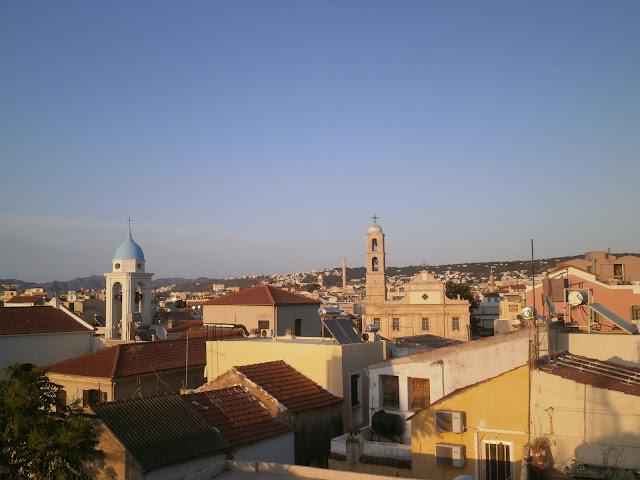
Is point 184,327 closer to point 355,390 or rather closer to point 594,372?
point 355,390

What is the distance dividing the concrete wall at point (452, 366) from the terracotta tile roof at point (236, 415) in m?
2.80

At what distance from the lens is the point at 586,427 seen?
9.83 metres

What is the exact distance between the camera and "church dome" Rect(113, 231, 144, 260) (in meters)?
38.7

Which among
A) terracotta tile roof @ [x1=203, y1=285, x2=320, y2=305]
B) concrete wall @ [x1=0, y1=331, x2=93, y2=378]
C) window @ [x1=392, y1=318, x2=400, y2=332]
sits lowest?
window @ [x1=392, y1=318, x2=400, y2=332]

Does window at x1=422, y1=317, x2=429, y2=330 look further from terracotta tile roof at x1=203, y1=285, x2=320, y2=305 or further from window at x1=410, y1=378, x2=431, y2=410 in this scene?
window at x1=410, y1=378, x2=431, y2=410

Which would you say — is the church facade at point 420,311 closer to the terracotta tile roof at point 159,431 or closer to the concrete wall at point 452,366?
the concrete wall at point 452,366

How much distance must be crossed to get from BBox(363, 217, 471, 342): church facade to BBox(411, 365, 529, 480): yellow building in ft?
140

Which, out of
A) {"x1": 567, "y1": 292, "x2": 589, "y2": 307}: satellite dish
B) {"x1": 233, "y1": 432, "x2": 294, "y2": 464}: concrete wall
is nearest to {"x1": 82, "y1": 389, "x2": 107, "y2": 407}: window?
{"x1": 233, "y1": 432, "x2": 294, "y2": 464}: concrete wall

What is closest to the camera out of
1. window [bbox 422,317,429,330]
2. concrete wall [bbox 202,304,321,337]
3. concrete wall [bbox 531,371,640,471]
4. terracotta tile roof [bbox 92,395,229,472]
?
concrete wall [bbox 531,371,640,471]

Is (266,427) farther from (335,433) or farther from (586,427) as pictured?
(586,427)

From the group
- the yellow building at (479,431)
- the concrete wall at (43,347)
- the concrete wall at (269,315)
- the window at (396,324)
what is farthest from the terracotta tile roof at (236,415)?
the window at (396,324)

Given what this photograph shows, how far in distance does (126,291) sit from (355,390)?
24.5m

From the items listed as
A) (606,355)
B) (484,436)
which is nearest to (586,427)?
(484,436)

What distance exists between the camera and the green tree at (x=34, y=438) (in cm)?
911
